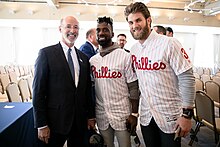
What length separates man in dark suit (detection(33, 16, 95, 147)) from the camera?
63.4 inches

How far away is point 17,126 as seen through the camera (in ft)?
6.11

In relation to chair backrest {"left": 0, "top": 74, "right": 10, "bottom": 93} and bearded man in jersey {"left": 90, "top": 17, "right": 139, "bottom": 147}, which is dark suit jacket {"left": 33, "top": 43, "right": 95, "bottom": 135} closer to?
bearded man in jersey {"left": 90, "top": 17, "right": 139, "bottom": 147}

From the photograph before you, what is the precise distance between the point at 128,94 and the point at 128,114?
16 cm

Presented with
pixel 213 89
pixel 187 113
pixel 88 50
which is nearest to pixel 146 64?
pixel 187 113

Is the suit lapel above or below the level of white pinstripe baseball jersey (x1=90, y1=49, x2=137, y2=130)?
above

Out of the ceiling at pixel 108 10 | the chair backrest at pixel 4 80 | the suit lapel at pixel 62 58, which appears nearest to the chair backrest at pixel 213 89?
the suit lapel at pixel 62 58

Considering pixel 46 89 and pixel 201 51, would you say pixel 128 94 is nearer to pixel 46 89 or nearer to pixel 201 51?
pixel 46 89

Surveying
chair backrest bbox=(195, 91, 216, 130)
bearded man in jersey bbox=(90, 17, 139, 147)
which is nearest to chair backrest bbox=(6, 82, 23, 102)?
bearded man in jersey bbox=(90, 17, 139, 147)

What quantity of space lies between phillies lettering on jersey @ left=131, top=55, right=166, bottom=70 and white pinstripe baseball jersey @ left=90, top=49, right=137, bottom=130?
0.09m

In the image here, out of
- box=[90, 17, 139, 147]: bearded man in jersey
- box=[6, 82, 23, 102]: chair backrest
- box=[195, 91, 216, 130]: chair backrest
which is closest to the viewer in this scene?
box=[90, 17, 139, 147]: bearded man in jersey

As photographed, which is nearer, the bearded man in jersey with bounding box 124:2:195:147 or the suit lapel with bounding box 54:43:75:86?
the bearded man in jersey with bounding box 124:2:195:147

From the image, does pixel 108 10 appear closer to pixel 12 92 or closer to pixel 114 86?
pixel 12 92

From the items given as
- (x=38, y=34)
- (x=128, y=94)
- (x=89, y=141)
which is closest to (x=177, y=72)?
(x=128, y=94)

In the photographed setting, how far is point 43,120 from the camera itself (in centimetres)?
160
